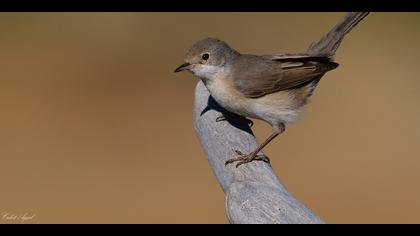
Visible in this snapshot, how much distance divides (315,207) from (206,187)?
175cm

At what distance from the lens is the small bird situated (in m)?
7.16

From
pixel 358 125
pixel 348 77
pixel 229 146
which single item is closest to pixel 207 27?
pixel 348 77

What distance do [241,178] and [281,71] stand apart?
2156 mm

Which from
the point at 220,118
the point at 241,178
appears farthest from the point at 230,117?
the point at 241,178

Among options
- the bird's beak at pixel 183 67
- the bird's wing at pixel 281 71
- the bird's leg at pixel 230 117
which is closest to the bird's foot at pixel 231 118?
the bird's leg at pixel 230 117

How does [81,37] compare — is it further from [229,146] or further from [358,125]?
[229,146]

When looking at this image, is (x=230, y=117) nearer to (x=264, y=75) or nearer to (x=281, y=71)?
(x=264, y=75)

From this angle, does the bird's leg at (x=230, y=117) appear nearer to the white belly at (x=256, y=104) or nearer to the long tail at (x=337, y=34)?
the white belly at (x=256, y=104)

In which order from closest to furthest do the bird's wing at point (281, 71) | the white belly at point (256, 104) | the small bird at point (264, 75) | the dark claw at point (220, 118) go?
the dark claw at point (220, 118) < the white belly at point (256, 104) < the small bird at point (264, 75) < the bird's wing at point (281, 71)

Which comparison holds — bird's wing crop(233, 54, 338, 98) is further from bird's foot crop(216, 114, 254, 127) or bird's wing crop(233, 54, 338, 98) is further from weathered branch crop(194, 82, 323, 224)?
weathered branch crop(194, 82, 323, 224)

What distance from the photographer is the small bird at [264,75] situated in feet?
23.5

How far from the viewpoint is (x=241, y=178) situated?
5586 millimetres

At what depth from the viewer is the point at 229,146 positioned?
20.6 feet

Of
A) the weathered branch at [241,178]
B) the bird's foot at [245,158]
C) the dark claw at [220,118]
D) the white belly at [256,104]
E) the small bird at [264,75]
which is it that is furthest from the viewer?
the small bird at [264,75]
